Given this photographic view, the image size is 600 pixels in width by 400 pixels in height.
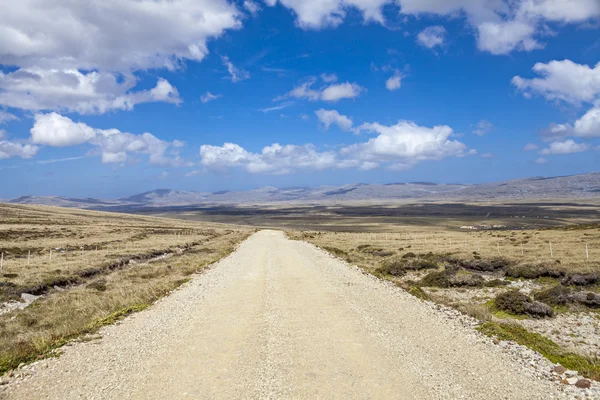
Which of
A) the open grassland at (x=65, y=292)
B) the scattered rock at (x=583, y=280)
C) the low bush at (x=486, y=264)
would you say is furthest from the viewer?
the low bush at (x=486, y=264)

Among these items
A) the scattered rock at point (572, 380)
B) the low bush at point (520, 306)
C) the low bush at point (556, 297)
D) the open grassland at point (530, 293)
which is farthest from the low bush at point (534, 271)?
the scattered rock at point (572, 380)

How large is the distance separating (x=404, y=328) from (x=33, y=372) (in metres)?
10.1

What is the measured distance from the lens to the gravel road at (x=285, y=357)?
26.0 ft

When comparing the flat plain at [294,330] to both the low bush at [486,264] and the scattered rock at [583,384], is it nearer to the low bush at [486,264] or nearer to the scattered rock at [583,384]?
the scattered rock at [583,384]

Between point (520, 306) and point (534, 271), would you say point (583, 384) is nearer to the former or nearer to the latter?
point (520, 306)

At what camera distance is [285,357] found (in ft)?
31.9

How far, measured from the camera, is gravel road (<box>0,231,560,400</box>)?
26.0 ft

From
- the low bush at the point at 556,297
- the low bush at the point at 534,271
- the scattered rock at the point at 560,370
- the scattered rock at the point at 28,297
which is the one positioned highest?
the scattered rock at the point at 560,370

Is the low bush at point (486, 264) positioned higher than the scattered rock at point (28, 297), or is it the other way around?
the scattered rock at point (28, 297)

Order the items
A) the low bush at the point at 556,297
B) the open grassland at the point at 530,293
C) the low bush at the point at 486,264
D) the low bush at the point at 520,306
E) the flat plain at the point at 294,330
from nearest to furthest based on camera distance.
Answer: the flat plain at the point at 294,330 → the open grassland at the point at 530,293 → the low bush at the point at 520,306 → the low bush at the point at 556,297 → the low bush at the point at 486,264

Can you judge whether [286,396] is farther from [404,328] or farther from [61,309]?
[61,309]

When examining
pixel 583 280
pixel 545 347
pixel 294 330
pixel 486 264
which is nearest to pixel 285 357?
pixel 294 330

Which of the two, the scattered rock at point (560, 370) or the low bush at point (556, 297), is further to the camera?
the low bush at point (556, 297)

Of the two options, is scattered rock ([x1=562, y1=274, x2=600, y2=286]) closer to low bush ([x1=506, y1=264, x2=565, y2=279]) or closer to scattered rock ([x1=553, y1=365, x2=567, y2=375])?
low bush ([x1=506, y1=264, x2=565, y2=279])
